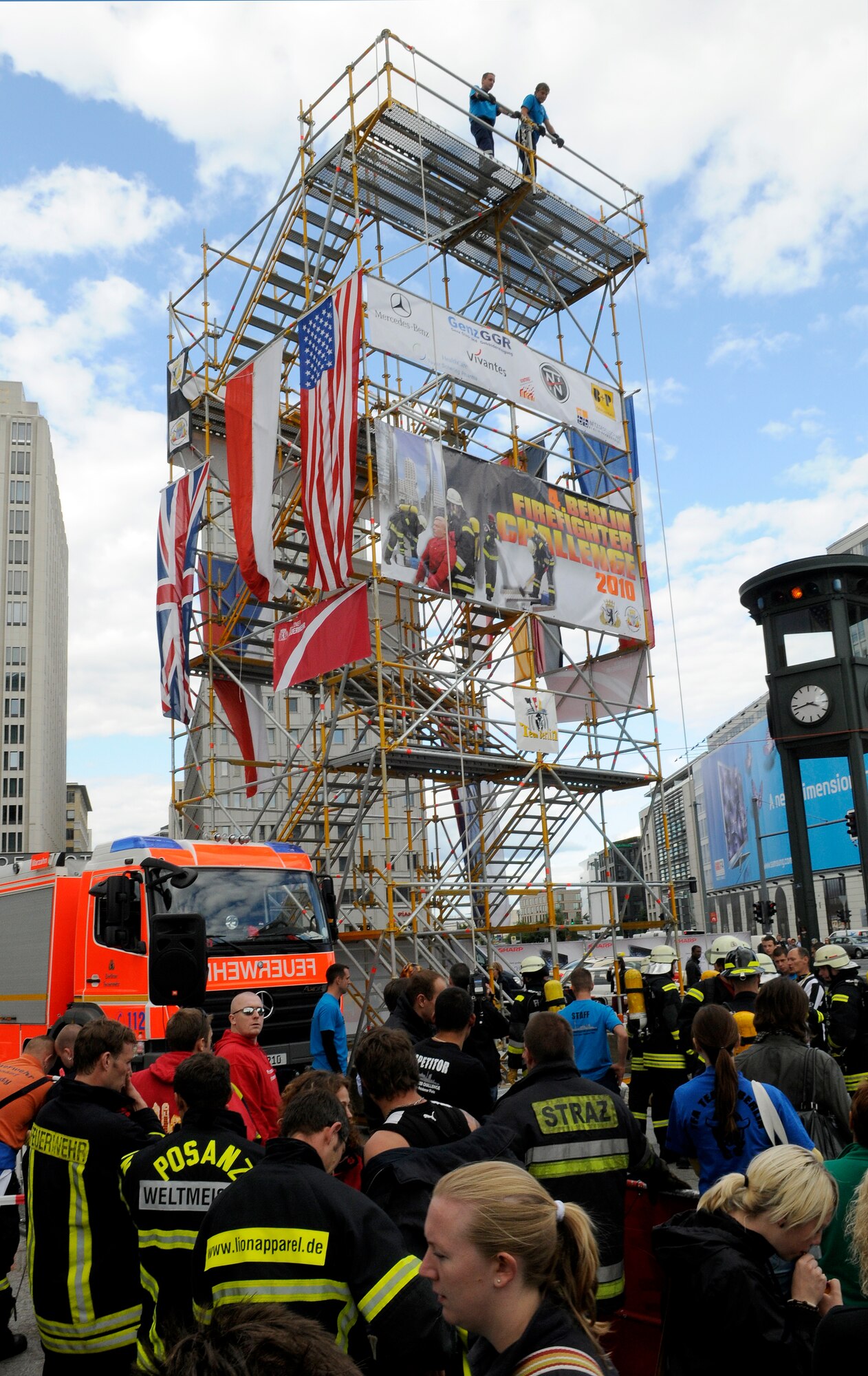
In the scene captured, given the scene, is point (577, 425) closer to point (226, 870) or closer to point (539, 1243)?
point (226, 870)

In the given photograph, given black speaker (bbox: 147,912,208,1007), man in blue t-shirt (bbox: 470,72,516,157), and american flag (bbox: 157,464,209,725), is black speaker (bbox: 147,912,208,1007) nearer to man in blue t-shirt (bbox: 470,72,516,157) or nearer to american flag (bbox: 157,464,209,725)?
american flag (bbox: 157,464,209,725)

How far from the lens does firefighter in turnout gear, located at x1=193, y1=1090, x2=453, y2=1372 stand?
9.05 ft

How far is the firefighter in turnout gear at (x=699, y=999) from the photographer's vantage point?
7.15 meters

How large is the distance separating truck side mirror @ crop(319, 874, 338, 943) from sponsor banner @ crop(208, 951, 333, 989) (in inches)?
18.3

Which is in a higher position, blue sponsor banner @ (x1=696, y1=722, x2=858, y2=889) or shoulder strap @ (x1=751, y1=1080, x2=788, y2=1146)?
blue sponsor banner @ (x1=696, y1=722, x2=858, y2=889)

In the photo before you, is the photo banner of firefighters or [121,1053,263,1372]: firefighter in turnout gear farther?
the photo banner of firefighters

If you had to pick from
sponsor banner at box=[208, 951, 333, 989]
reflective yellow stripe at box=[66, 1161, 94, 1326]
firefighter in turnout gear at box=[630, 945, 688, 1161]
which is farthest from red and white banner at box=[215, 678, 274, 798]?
reflective yellow stripe at box=[66, 1161, 94, 1326]

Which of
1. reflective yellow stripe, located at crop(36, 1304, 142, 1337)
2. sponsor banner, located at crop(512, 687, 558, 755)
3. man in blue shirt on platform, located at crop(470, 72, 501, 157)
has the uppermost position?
man in blue shirt on platform, located at crop(470, 72, 501, 157)

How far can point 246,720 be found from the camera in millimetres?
19922

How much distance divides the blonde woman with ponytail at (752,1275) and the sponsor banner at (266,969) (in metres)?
7.93

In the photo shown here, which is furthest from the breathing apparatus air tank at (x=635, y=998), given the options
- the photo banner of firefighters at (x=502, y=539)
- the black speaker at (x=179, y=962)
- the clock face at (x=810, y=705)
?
the clock face at (x=810, y=705)

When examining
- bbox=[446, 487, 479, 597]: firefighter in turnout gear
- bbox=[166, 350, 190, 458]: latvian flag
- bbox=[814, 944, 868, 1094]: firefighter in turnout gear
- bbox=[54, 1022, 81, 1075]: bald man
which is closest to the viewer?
bbox=[54, 1022, 81, 1075]: bald man

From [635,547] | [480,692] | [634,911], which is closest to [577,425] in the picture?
[635,547]

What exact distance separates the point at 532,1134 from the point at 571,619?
14469 millimetres
